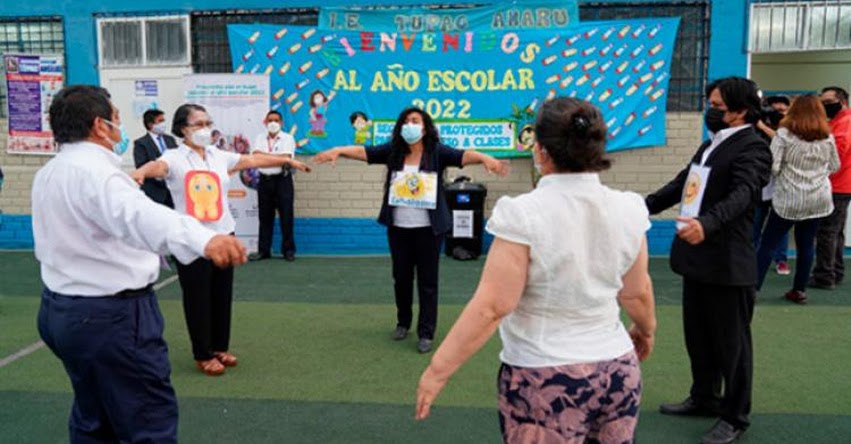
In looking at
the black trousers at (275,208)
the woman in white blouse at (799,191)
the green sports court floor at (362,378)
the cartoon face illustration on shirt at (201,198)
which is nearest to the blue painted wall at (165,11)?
the black trousers at (275,208)

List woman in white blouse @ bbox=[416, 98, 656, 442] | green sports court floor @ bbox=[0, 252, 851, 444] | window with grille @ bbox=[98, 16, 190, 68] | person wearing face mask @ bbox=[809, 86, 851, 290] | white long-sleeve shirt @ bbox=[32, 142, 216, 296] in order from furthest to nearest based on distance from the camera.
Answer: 1. window with grille @ bbox=[98, 16, 190, 68]
2. person wearing face mask @ bbox=[809, 86, 851, 290]
3. green sports court floor @ bbox=[0, 252, 851, 444]
4. white long-sleeve shirt @ bbox=[32, 142, 216, 296]
5. woman in white blouse @ bbox=[416, 98, 656, 442]

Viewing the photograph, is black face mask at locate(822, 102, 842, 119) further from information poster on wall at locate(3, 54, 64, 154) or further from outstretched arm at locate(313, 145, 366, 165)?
information poster on wall at locate(3, 54, 64, 154)

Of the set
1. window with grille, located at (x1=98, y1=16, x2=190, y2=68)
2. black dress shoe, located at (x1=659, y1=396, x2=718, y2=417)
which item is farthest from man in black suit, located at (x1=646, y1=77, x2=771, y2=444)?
window with grille, located at (x1=98, y1=16, x2=190, y2=68)

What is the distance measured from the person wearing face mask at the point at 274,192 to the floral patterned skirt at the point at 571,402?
21.8 feet

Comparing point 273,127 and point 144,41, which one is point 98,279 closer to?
point 273,127

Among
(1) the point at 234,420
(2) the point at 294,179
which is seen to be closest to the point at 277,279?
(2) the point at 294,179

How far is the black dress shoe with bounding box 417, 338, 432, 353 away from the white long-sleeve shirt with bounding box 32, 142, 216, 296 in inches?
104

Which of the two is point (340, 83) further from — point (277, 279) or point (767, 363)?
point (767, 363)

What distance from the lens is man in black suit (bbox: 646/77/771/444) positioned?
3.33 meters

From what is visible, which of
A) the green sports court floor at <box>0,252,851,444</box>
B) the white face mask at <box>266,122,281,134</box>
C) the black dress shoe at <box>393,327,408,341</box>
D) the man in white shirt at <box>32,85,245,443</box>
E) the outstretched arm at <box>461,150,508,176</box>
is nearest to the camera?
the man in white shirt at <box>32,85,245,443</box>

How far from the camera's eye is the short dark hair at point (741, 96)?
10.9 feet

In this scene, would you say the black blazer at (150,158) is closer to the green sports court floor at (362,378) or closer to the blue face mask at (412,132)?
the green sports court floor at (362,378)

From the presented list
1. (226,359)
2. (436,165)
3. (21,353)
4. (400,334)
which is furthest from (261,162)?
(21,353)

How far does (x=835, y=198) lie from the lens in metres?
6.77
